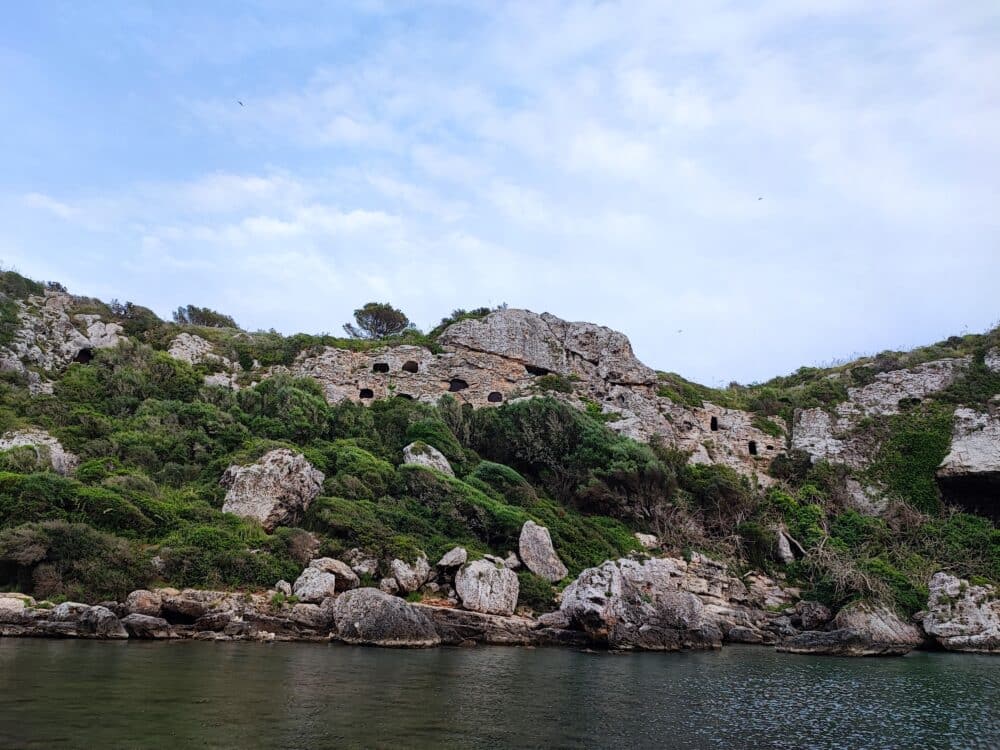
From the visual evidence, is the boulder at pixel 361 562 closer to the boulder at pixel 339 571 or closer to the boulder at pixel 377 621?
the boulder at pixel 339 571

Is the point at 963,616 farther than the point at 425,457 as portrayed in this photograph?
No

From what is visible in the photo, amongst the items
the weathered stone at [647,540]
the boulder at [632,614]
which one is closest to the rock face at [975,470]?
the weathered stone at [647,540]

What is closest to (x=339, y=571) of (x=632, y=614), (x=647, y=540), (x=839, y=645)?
(x=632, y=614)

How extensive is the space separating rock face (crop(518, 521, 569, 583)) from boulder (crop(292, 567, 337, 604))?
7.87 metres

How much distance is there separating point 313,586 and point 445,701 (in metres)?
10.1

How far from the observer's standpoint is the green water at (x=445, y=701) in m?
9.47

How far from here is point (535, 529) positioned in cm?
2731

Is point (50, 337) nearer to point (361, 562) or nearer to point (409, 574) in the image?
point (361, 562)

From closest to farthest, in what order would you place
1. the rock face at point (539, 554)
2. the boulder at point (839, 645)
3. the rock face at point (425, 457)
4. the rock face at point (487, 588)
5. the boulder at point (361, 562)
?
the boulder at point (361, 562)
the rock face at point (487, 588)
the boulder at point (839, 645)
the rock face at point (539, 554)
the rock face at point (425, 457)

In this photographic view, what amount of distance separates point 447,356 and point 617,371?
11.0 m

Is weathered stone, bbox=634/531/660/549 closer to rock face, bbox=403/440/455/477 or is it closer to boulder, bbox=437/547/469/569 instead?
rock face, bbox=403/440/455/477

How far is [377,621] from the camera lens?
19.9 m

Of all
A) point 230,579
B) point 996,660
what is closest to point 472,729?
point 230,579

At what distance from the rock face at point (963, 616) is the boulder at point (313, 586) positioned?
2236 centimetres
